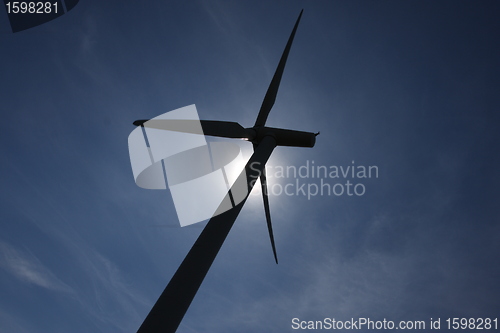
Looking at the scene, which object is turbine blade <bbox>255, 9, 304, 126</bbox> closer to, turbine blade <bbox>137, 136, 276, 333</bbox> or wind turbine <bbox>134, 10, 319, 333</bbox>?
wind turbine <bbox>134, 10, 319, 333</bbox>

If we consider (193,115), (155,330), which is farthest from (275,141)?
(155,330)

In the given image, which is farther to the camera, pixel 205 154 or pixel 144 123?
pixel 205 154

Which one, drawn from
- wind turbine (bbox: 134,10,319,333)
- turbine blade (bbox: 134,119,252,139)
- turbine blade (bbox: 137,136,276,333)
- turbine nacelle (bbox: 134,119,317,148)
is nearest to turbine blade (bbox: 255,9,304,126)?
turbine nacelle (bbox: 134,119,317,148)

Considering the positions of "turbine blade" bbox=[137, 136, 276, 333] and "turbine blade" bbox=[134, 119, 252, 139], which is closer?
"turbine blade" bbox=[137, 136, 276, 333]

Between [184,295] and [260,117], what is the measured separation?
16.4 meters

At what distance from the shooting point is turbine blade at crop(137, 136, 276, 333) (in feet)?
24.8

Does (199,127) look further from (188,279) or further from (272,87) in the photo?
(188,279)

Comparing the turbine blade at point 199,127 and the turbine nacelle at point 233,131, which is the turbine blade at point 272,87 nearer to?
the turbine nacelle at point 233,131

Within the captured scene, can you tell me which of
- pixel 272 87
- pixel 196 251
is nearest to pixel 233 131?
pixel 272 87

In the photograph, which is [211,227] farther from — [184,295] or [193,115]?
[193,115]

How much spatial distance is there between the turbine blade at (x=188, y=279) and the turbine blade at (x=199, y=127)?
5.84 m

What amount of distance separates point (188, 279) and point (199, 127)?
931 centimetres

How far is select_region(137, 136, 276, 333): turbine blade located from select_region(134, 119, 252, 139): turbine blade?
5838 millimetres

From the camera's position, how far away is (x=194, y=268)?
8781 mm
